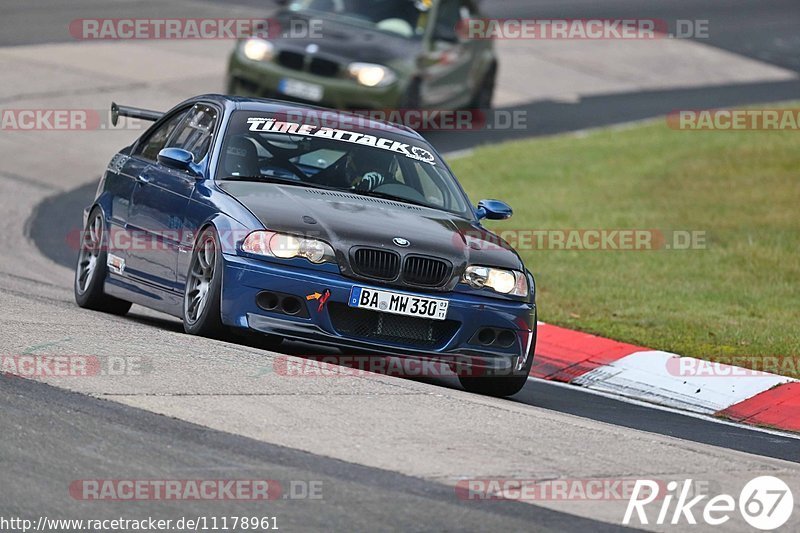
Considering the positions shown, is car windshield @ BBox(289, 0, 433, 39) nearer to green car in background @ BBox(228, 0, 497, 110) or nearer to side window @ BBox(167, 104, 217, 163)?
green car in background @ BBox(228, 0, 497, 110)

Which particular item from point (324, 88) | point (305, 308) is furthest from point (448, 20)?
point (305, 308)

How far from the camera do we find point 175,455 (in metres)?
6.59

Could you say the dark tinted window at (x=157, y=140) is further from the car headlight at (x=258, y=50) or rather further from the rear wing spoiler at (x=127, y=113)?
the car headlight at (x=258, y=50)

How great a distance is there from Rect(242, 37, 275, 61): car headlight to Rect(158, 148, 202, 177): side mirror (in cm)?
950

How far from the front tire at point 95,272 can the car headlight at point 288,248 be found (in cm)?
222

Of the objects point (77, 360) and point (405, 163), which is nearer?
point (77, 360)

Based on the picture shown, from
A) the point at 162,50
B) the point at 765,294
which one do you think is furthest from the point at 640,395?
the point at 162,50

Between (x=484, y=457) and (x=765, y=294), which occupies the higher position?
(x=484, y=457)

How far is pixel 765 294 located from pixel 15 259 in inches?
250

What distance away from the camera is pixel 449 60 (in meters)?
21.2

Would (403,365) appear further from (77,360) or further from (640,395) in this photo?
(77,360)

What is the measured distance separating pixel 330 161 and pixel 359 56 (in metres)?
9.52

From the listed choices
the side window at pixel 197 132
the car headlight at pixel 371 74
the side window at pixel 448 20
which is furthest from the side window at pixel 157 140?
the side window at pixel 448 20

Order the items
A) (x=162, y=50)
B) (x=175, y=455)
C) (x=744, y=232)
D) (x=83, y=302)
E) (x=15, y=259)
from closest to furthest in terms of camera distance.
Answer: (x=175, y=455), (x=83, y=302), (x=15, y=259), (x=744, y=232), (x=162, y=50)
